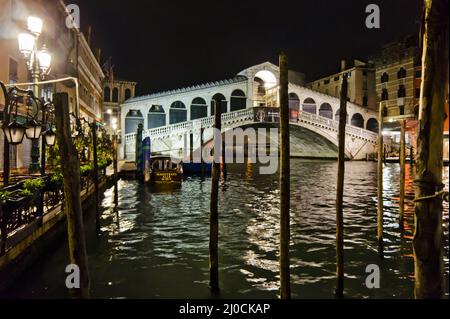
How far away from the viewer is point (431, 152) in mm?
3336

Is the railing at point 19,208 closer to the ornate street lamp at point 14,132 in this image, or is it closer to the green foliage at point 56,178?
the green foliage at point 56,178

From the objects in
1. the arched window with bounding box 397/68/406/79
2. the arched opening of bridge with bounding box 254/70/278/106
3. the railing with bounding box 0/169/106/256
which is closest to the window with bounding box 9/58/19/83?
the railing with bounding box 0/169/106/256

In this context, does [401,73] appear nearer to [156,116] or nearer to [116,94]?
[156,116]

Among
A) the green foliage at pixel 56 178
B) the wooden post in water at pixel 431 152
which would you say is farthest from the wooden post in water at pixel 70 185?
the green foliage at pixel 56 178

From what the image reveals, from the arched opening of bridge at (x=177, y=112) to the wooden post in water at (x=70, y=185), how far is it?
3152cm

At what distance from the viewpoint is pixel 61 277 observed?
6.15 meters

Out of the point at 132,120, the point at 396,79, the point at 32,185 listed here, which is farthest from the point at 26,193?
the point at 396,79

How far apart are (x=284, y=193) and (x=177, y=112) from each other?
31490 mm

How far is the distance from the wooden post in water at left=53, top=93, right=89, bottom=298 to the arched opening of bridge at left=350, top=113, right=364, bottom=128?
131 ft

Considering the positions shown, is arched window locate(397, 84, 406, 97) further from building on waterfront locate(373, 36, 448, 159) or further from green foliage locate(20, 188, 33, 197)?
green foliage locate(20, 188, 33, 197)

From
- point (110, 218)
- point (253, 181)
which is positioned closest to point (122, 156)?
point (253, 181)

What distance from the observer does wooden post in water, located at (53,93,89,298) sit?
3740mm

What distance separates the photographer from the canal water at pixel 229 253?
18.9 feet
